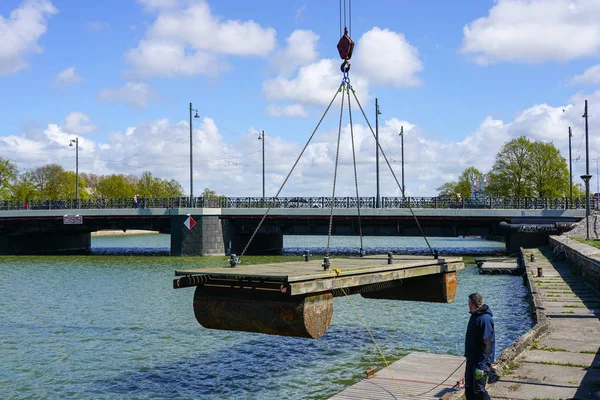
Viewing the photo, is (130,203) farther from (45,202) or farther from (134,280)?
(134,280)

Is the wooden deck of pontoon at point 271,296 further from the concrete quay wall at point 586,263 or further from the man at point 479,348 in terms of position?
the concrete quay wall at point 586,263

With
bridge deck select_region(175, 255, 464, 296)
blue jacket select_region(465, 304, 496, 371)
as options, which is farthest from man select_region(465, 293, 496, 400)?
bridge deck select_region(175, 255, 464, 296)

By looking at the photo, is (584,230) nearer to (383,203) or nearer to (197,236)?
(383,203)

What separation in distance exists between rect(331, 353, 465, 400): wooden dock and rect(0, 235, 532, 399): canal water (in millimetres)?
1329

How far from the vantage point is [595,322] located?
1645 cm

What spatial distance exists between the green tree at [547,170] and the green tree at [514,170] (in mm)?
700

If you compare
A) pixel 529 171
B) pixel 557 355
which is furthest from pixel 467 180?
pixel 557 355

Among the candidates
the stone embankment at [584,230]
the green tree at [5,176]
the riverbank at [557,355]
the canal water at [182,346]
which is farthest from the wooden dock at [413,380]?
the green tree at [5,176]

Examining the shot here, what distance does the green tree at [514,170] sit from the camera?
7619cm

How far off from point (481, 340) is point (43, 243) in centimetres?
6483

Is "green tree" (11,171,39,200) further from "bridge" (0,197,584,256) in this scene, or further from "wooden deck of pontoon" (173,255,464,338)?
"wooden deck of pontoon" (173,255,464,338)

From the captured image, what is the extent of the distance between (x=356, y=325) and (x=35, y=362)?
1015cm

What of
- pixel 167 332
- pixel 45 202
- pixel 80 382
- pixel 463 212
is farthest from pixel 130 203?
pixel 80 382

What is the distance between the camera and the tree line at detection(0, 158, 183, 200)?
9181cm
